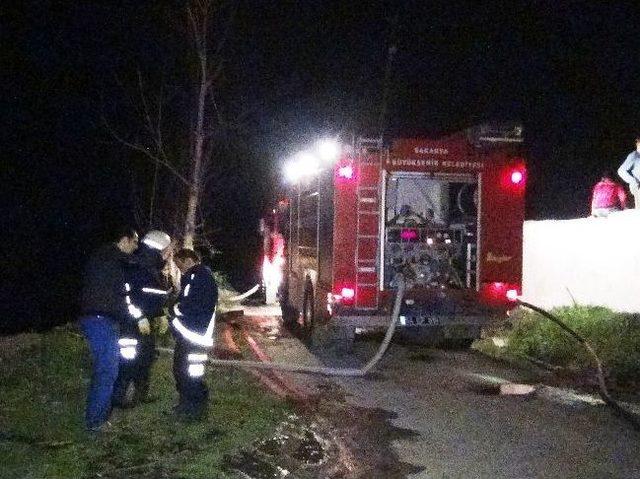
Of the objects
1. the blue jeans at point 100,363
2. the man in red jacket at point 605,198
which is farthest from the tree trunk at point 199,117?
the blue jeans at point 100,363

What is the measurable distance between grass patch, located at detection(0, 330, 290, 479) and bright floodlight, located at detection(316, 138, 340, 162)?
305cm

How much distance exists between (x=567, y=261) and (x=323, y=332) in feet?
13.9

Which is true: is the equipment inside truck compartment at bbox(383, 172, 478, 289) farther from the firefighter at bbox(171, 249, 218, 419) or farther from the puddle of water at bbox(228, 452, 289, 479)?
the puddle of water at bbox(228, 452, 289, 479)

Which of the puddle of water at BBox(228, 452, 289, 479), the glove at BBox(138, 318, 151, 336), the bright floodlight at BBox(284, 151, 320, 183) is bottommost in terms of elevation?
the puddle of water at BBox(228, 452, 289, 479)

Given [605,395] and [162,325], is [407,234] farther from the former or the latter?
[605,395]

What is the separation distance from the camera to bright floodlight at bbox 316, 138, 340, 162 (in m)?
10.7

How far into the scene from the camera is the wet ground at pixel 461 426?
6277 mm

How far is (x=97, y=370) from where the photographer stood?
22.0 ft

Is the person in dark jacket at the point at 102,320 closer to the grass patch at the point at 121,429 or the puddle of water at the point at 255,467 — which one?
the grass patch at the point at 121,429

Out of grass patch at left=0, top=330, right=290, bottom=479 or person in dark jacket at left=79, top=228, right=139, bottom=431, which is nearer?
grass patch at left=0, top=330, right=290, bottom=479

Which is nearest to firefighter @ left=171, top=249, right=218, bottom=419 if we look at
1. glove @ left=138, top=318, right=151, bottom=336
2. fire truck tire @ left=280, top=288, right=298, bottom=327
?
glove @ left=138, top=318, right=151, bottom=336

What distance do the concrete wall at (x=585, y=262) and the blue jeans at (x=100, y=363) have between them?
25.1ft

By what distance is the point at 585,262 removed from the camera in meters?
13.0

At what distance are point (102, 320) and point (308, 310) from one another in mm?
6160
